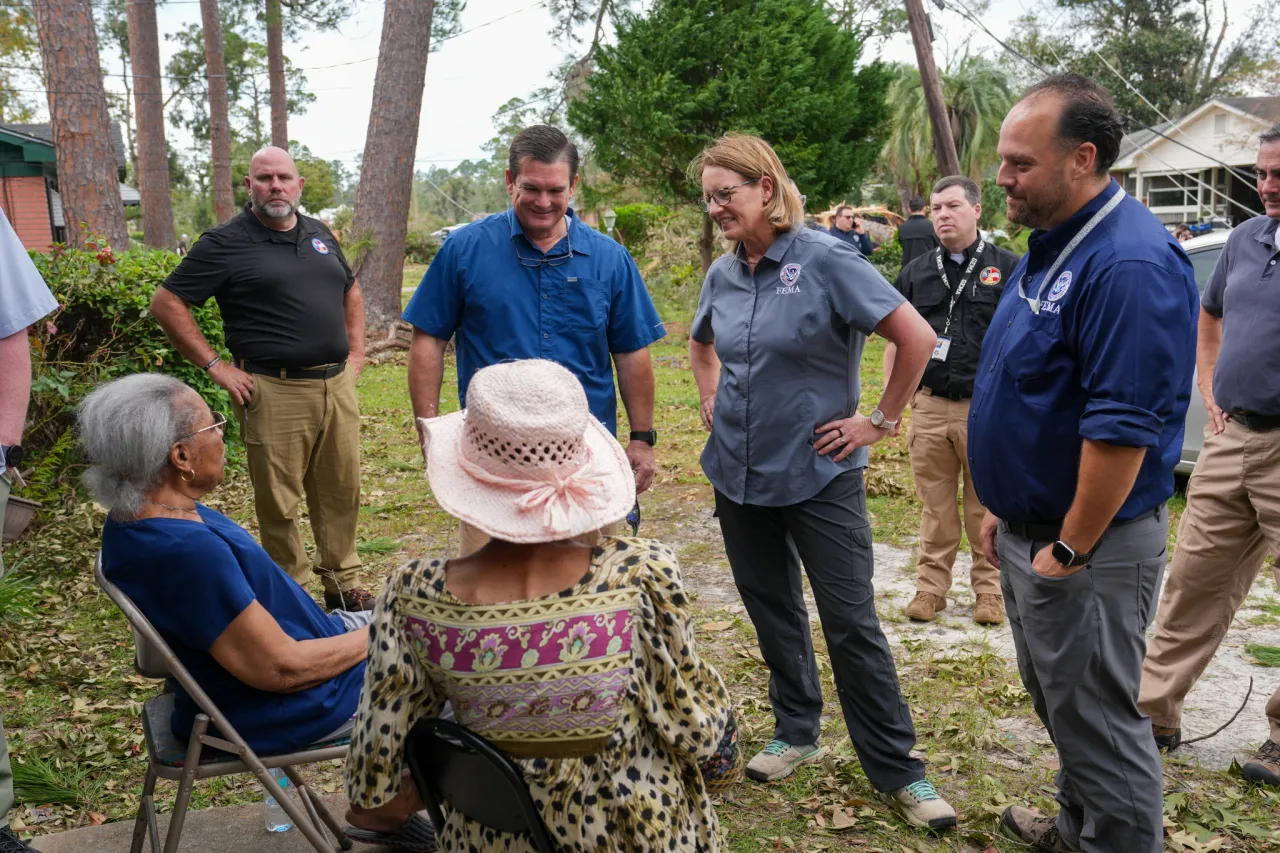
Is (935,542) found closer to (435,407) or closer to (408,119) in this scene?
(435,407)

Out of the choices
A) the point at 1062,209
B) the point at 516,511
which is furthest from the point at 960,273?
the point at 516,511

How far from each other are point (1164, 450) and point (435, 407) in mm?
2617

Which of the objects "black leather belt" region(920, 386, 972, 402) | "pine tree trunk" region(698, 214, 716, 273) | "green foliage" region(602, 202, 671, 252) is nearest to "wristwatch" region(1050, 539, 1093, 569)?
"black leather belt" region(920, 386, 972, 402)

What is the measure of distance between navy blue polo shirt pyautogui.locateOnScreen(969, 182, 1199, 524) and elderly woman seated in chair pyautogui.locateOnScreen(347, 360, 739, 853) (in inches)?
44.4

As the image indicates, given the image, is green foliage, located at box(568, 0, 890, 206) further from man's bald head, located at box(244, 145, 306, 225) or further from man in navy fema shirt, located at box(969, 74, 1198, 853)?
man in navy fema shirt, located at box(969, 74, 1198, 853)

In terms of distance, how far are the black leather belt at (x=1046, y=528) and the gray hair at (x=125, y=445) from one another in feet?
7.51

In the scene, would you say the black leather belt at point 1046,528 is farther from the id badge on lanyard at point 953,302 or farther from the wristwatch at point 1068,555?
the id badge on lanyard at point 953,302

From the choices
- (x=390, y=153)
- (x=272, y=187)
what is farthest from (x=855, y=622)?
(x=390, y=153)

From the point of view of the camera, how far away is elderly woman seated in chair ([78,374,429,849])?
2676mm

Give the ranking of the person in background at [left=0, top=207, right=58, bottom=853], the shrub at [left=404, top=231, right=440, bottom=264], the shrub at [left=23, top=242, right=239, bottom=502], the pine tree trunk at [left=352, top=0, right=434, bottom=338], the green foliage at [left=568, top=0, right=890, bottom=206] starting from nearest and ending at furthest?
1. the person in background at [left=0, top=207, right=58, bottom=853]
2. the shrub at [left=23, top=242, right=239, bottom=502]
3. the pine tree trunk at [left=352, top=0, right=434, bottom=338]
4. the green foliage at [left=568, top=0, right=890, bottom=206]
5. the shrub at [left=404, top=231, right=440, bottom=264]

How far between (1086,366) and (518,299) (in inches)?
83.7

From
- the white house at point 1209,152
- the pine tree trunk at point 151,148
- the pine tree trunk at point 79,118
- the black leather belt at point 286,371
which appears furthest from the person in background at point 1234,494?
the white house at point 1209,152

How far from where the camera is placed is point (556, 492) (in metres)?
1.88

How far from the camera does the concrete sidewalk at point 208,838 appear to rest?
327 centimetres
